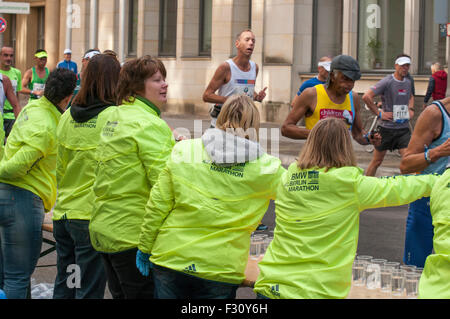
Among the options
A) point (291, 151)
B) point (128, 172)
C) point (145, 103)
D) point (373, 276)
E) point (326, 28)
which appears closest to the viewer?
point (373, 276)

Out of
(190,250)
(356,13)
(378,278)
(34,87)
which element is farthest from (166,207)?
(356,13)

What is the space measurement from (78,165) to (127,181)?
0.72 meters

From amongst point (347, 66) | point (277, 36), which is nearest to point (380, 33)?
point (277, 36)

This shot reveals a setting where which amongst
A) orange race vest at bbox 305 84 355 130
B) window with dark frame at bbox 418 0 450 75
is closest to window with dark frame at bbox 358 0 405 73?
window with dark frame at bbox 418 0 450 75

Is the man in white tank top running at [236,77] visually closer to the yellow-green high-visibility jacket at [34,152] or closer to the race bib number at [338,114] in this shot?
the race bib number at [338,114]

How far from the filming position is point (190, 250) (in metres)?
4.37

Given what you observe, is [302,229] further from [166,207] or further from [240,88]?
[240,88]

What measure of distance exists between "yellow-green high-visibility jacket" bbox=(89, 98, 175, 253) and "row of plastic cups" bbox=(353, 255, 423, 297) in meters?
1.29

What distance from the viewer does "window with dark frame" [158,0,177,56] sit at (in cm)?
3108

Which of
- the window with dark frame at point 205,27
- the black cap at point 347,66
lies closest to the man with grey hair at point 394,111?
the black cap at point 347,66

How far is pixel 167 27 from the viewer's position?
31312mm

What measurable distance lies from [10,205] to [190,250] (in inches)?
80.5

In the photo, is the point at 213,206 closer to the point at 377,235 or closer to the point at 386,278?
the point at 386,278

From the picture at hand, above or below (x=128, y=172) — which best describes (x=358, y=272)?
below
